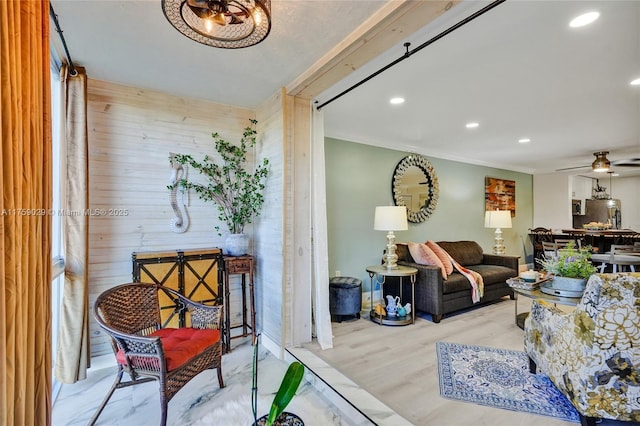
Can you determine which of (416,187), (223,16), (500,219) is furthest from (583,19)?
(500,219)

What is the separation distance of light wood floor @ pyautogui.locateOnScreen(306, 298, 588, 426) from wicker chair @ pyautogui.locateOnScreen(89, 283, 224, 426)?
1.03 metres

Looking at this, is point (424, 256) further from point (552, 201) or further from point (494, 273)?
point (552, 201)

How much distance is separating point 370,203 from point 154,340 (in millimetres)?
3472

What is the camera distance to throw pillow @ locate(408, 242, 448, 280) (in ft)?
13.2

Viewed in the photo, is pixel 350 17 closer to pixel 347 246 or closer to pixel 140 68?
pixel 140 68

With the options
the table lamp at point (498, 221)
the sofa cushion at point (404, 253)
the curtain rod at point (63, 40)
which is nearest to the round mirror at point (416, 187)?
the sofa cushion at point (404, 253)

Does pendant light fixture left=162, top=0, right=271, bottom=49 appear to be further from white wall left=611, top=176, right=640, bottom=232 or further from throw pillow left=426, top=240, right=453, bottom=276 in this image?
white wall left=611, top=176, right=640, bottom=232

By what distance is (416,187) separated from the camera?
5.27 m

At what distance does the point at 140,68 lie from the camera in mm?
2521

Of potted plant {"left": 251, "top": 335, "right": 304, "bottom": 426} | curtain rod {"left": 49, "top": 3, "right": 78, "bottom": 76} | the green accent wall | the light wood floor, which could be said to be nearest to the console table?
the light wood floor

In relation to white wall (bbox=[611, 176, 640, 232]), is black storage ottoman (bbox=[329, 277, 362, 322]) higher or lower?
lower

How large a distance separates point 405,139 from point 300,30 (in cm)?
311

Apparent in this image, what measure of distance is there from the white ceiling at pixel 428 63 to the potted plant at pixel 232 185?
55cm

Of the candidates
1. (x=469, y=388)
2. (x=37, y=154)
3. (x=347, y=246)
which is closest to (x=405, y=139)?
(x=347, y=246)
